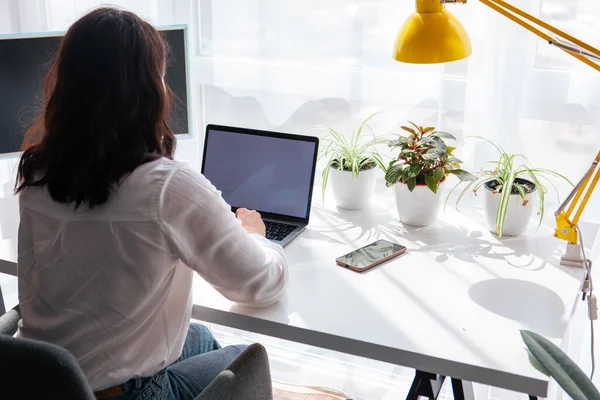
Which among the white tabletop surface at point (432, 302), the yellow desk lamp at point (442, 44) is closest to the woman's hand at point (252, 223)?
the white tabletop surface at point (432, 302)

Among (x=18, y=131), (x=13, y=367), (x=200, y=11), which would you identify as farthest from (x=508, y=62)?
(x=13, y=367)

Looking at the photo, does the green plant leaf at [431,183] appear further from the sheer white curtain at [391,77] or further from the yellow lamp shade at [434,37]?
the sheer white curtain at [391,77]

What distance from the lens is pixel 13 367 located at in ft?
3.46

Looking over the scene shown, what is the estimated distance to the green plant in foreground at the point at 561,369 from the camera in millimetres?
957

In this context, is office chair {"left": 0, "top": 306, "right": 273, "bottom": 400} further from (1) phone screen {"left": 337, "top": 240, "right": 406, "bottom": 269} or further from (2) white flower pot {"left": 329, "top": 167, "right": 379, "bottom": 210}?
(2) white flower pot {"left": 329, "top": 167, "right": 379, "bottom": 210}

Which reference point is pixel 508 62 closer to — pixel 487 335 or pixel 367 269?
pixel 367 269

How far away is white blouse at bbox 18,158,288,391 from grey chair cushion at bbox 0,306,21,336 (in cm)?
23

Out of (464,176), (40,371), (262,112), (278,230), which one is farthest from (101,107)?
(262,112)

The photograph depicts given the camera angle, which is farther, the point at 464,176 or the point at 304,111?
the point at 304,111

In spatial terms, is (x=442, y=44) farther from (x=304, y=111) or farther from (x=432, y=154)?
(x=304, y=111)

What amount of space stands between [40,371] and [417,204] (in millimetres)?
1047

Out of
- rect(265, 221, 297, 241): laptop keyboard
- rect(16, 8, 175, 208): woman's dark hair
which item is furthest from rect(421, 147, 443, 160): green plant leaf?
rect(16, 8, 175, 208): woman's dark hair

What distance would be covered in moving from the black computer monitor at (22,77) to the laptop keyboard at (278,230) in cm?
57

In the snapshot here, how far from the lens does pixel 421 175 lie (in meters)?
1.85
